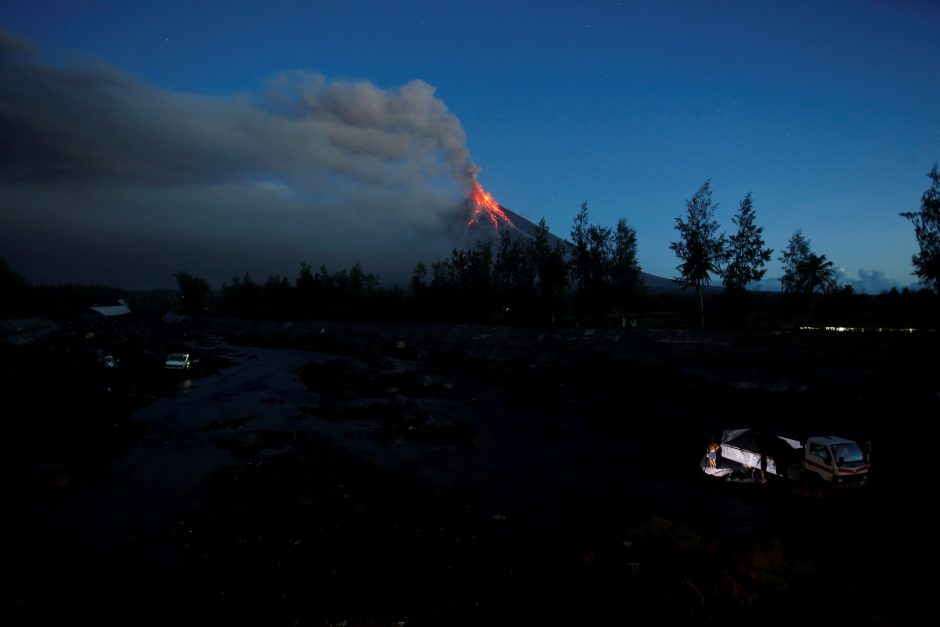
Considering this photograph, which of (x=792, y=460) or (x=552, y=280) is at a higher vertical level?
(x=552, y=280)

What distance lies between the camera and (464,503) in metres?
17.5

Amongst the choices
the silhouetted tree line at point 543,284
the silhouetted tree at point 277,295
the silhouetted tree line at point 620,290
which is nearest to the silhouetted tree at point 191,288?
the silhouetted tree at point 277,295

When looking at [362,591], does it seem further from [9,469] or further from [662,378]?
[662,378]

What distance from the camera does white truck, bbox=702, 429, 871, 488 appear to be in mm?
16859

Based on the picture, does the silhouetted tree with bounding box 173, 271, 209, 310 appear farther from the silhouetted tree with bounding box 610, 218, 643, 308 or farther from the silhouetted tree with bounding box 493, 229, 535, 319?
the silhouetted tree with bounding box 610, 218, 643, 308

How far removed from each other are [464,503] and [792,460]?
13360 mm

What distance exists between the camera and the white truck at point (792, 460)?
16.9 m

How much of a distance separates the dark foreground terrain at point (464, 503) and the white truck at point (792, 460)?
2.37ft

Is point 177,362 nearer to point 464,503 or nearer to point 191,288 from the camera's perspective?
point 464,503

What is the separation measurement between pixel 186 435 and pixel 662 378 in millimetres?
38542

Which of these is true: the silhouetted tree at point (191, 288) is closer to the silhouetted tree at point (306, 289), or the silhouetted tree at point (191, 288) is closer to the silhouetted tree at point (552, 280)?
the silhouetted tree at point (306, 289)

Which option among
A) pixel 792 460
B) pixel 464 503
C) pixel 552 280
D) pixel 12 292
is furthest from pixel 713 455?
pixel 12 292

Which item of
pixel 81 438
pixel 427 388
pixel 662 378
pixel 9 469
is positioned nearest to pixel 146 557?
pixel 9 469

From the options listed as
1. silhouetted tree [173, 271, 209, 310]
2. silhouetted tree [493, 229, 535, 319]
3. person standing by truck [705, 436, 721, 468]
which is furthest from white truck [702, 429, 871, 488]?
silhouetted tree [173, 271, 209, 310]
